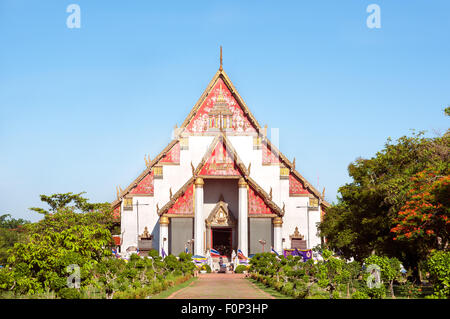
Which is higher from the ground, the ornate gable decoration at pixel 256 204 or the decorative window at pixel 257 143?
the decorative window at pixel 257 143

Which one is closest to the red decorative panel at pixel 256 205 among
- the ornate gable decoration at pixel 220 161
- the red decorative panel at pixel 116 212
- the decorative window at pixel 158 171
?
the ornate gable decoration at pixel 220 161

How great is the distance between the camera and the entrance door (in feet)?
140

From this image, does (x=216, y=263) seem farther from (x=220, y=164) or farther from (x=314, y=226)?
(x=314, y=226)

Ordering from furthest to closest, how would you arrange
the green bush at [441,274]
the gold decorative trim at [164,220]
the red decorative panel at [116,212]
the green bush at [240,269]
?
the red decorative panel at [116,212]
the gold decorative trim at [164,220]
the green bush at [240,269]
the green bush at [441,274]

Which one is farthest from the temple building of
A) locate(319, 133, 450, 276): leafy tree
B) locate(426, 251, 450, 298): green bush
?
locate(426, 251, 450, 298): green bush

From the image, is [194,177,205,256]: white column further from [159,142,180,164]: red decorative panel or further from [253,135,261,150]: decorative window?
[253,135,261,150]: decorative window

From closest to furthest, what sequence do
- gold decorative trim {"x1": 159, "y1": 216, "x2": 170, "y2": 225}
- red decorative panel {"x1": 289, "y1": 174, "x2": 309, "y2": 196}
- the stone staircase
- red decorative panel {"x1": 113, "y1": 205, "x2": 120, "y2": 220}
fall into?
the stone staircase < gold decorative trim {"x1": 159, "y1": 216, "x2": 170, "y2": 225} < red decorative panel {"x1": 289, "y1": 174, "x2": 309, "y2": 196} < red decorative panel {"x1": 113, "y1": 205, "x2": 120, "y2": 220}

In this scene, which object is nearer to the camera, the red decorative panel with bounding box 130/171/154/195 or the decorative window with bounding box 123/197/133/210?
the decorative window with bounding box 123/197/133/210

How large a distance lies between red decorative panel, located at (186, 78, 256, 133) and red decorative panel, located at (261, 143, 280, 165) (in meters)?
1.98

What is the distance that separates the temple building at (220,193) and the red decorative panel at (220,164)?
74mm

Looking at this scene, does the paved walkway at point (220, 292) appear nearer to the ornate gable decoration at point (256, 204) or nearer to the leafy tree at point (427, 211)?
the leafy tree at point (427, 211)

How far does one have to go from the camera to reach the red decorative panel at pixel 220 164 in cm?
4088

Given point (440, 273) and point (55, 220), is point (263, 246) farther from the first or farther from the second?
point (440, 273)

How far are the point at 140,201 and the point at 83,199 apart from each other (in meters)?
4.85
